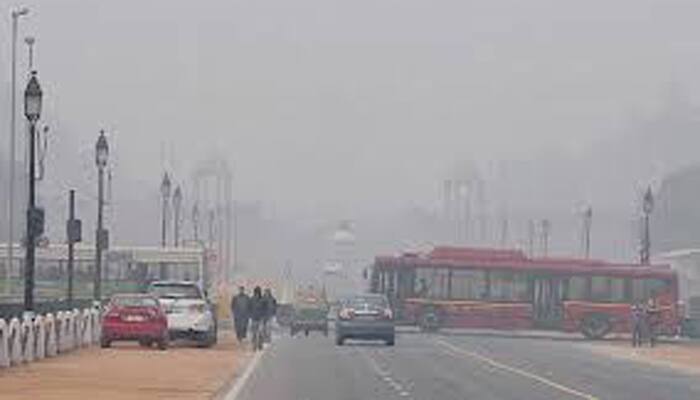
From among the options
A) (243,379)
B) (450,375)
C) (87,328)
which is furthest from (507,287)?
(243,379)

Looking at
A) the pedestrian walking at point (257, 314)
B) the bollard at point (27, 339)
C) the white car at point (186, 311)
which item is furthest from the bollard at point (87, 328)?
the bollard at point (27, 339)

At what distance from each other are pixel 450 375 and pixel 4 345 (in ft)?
32.3

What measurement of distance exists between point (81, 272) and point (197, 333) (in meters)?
41.3

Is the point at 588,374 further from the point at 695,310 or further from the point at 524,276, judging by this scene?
the point at 695,310

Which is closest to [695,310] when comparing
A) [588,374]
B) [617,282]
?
[617,282]

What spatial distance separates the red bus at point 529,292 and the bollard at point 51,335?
1446 inches

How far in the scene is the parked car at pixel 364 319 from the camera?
64812mm

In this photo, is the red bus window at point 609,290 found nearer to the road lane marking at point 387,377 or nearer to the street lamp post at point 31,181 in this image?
the road lane marking at point 387,377

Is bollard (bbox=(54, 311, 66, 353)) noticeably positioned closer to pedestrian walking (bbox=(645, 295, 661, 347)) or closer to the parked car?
the parked car

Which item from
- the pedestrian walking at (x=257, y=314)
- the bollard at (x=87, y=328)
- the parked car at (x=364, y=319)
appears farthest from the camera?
the parked car at (x=364, y=319)

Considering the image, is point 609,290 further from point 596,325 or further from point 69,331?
point 69,331

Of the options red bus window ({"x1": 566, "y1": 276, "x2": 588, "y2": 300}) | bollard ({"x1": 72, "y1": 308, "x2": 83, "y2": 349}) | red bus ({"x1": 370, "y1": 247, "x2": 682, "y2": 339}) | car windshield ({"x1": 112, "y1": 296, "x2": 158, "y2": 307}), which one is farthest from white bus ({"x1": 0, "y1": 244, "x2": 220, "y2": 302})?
car windshield ({"x1": 112, "y1": 296, "x2": 158, "y2": 307})

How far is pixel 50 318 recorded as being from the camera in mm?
48688

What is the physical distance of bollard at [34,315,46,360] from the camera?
46.0 metres
